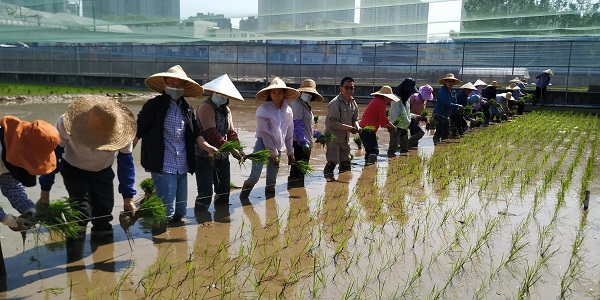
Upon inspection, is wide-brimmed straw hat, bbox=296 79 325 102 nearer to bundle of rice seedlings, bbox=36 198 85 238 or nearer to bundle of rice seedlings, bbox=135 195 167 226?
bundle of rice seedlings, bbox=135 195 167 226

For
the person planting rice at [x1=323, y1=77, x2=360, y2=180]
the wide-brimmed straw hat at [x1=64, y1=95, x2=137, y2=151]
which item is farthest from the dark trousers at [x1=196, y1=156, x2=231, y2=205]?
the person planting rice at [x1=323, y1=77, x2=360, y2=180]

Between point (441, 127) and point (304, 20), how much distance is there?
613cm

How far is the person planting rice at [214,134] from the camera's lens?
15.8 feet

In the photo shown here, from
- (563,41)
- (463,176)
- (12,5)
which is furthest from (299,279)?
(563,41)

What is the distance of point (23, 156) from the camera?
302 centimetres

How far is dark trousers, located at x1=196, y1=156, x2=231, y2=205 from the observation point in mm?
4922

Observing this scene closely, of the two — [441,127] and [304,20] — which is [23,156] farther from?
[304,20]

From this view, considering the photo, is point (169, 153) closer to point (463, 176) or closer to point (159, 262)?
point (159, 262)

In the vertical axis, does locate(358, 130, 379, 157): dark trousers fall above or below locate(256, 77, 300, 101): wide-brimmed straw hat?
below

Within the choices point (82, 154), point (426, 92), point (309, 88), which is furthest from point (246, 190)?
point (426, 92)

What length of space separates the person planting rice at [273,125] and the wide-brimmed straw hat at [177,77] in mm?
917

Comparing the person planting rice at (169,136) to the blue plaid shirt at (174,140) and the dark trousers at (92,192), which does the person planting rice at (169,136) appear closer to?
the blue plaid shirt at (174,140)

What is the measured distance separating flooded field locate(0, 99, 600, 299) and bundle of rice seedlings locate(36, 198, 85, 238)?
10.2 inches

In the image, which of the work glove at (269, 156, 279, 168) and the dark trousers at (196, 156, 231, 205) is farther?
the work glove at (269, 156, 279, 168)
